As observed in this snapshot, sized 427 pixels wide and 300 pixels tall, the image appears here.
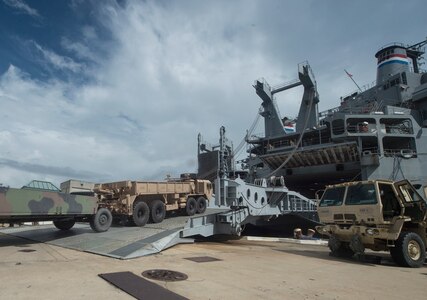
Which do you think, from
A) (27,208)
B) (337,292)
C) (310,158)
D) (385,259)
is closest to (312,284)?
(337,292)

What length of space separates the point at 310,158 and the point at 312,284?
2815 centimetres

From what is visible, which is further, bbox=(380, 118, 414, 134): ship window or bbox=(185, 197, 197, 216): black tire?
bbox=(380, 118, 414, 134): ship window

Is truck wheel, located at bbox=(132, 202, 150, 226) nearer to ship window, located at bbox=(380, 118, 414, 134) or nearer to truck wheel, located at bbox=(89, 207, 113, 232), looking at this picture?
truck wheel, located at bbox=(89, 207, 113, 232)

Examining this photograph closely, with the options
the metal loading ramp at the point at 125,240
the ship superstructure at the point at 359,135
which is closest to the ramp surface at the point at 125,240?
the metal loading ramp at the point at 125,240

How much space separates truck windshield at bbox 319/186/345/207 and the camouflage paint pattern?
7.92 meters

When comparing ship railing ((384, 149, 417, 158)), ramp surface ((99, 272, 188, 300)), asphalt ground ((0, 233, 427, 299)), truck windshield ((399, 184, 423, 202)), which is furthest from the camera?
ship railing ((384, 149, 417, 158))

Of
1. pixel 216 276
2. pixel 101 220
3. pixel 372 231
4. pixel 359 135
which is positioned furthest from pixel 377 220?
pixel 359 135

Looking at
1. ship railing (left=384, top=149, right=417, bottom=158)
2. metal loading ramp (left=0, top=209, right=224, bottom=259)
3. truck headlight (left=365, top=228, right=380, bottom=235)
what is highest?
ship railing (left=384, top=149, right=417, bottom=158)

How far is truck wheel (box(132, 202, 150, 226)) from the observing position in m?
13.5

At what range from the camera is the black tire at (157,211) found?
14352 mm

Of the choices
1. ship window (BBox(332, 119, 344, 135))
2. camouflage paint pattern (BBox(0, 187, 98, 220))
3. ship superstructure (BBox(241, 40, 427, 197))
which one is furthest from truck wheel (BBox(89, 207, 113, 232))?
ship window (BBox(332, 119, 344, 135))

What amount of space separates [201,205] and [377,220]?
8764 millimetres

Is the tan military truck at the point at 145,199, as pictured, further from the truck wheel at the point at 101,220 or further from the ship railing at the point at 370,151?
the ship railing at the point at 370,151

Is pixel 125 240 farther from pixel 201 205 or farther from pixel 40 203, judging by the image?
pixel 201 205
